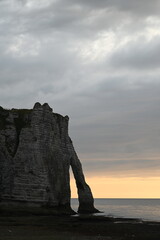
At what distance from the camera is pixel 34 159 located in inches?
2830

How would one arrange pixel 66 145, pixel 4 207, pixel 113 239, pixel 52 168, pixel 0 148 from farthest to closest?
pixel 66 145
pixel 52 168
pixel 0 148
pixel 4 207
pixel 113 239

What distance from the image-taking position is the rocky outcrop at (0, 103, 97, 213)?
68.9m

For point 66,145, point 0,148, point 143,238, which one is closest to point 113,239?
point 143,238

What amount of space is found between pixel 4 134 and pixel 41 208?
45.4ft

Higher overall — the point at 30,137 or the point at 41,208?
the point at 30,137

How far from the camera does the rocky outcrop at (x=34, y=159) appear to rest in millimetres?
68875

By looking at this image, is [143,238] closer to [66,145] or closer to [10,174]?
[10,174]

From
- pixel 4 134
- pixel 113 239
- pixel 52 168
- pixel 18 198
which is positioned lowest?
pixel 113 239

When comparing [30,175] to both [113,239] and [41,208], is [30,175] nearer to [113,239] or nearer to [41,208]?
[41,208]

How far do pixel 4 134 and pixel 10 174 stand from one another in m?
7.23

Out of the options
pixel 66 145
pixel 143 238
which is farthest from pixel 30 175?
pixel 143 238

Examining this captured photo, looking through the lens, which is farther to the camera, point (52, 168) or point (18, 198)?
point (52, 168)

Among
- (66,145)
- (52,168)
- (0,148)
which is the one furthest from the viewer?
(66,145)

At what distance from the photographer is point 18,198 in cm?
6806
